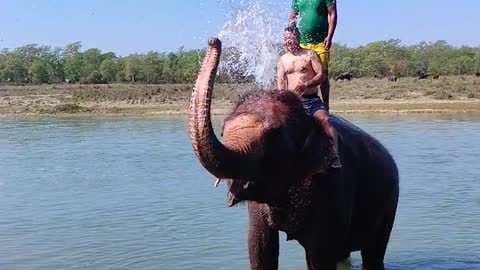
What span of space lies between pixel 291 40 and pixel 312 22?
1.26 metres

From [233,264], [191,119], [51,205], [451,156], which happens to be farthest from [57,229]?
[451,156]

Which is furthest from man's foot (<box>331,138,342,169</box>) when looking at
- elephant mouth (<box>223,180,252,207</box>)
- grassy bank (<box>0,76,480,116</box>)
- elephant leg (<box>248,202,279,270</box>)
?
grassy bank (<box>0,76,480,116</box>)

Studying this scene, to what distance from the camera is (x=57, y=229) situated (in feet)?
38.7

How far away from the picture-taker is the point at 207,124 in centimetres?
445

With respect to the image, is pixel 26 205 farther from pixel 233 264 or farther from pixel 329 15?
pixel 329 15

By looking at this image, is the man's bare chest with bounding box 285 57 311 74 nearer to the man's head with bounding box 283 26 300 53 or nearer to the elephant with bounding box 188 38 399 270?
the man's head with bounding box 283 26 300 53

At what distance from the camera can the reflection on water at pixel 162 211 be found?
32.5ft

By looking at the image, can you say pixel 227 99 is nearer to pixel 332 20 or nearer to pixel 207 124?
pixel 332 20

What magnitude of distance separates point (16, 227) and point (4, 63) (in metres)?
84.6

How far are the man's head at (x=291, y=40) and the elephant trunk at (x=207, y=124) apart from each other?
229cm

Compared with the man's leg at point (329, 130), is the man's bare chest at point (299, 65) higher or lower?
higher

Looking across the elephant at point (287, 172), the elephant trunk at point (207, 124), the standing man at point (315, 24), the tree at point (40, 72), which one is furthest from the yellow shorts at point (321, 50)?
the tree at point (40, 72)

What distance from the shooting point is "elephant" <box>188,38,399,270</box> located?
4594 millimetres

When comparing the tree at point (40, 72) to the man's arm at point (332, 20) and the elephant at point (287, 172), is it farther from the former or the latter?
the elephant at point (287, 172)
